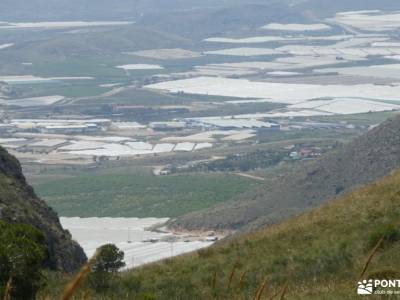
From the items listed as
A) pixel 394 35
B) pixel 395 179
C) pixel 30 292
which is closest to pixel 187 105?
pixel 394 35

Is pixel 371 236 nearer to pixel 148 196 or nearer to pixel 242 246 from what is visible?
pixel 242 246

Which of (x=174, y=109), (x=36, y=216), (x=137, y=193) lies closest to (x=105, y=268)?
(x=36, y=216)

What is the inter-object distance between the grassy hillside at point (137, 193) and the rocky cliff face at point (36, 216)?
105 feet

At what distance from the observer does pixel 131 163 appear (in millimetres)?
79438

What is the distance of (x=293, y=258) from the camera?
19422 mm

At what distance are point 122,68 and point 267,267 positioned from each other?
5438 inches

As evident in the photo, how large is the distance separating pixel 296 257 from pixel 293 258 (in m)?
0.06

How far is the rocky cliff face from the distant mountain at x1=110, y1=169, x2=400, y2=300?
2957 millimetres

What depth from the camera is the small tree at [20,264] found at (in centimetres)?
1387

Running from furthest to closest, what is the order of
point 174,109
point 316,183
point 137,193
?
point 174,109
point 137,193
point 316,183

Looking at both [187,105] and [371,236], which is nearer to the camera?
[371,236]

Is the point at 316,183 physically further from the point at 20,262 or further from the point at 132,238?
the point at 20,262

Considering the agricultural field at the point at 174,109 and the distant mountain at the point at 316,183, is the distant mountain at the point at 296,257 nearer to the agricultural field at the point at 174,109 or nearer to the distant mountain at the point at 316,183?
the agricultural field at the point at 174,109

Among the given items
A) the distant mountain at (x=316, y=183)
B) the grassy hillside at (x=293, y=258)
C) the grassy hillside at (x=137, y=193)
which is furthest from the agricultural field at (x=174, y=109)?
the grassy hillside at (x=293, y=258)
